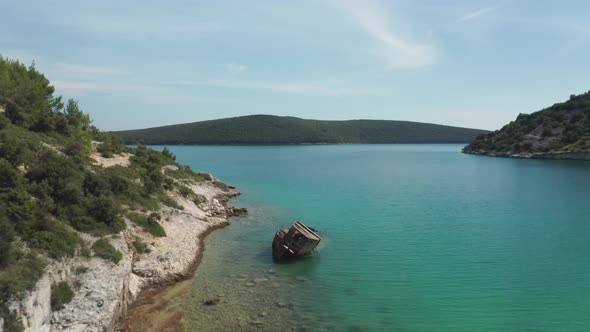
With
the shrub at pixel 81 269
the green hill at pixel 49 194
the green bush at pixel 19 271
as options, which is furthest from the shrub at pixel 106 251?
the green bush at pixel 19 271

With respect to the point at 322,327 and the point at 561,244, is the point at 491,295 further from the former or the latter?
the point at 561,244

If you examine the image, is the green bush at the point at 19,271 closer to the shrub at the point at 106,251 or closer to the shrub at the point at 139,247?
the shrub at the point at 106,251

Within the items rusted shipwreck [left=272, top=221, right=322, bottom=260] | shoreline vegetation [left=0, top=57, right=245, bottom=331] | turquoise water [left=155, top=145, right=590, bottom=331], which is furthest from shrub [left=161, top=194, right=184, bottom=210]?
rusted shipwreck [left=272, top=221, right=322, bottom=260]

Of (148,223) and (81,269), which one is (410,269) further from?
(81,269)

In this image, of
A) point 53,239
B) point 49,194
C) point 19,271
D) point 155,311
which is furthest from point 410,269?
point 49,194

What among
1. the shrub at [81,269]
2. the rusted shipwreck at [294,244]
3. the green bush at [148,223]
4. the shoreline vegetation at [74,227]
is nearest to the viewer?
the shoreline vegetation at [74,227]

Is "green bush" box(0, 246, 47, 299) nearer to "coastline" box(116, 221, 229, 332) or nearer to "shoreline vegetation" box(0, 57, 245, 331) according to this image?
"shoreline vegetation" box(0, 57, 245, 331)
